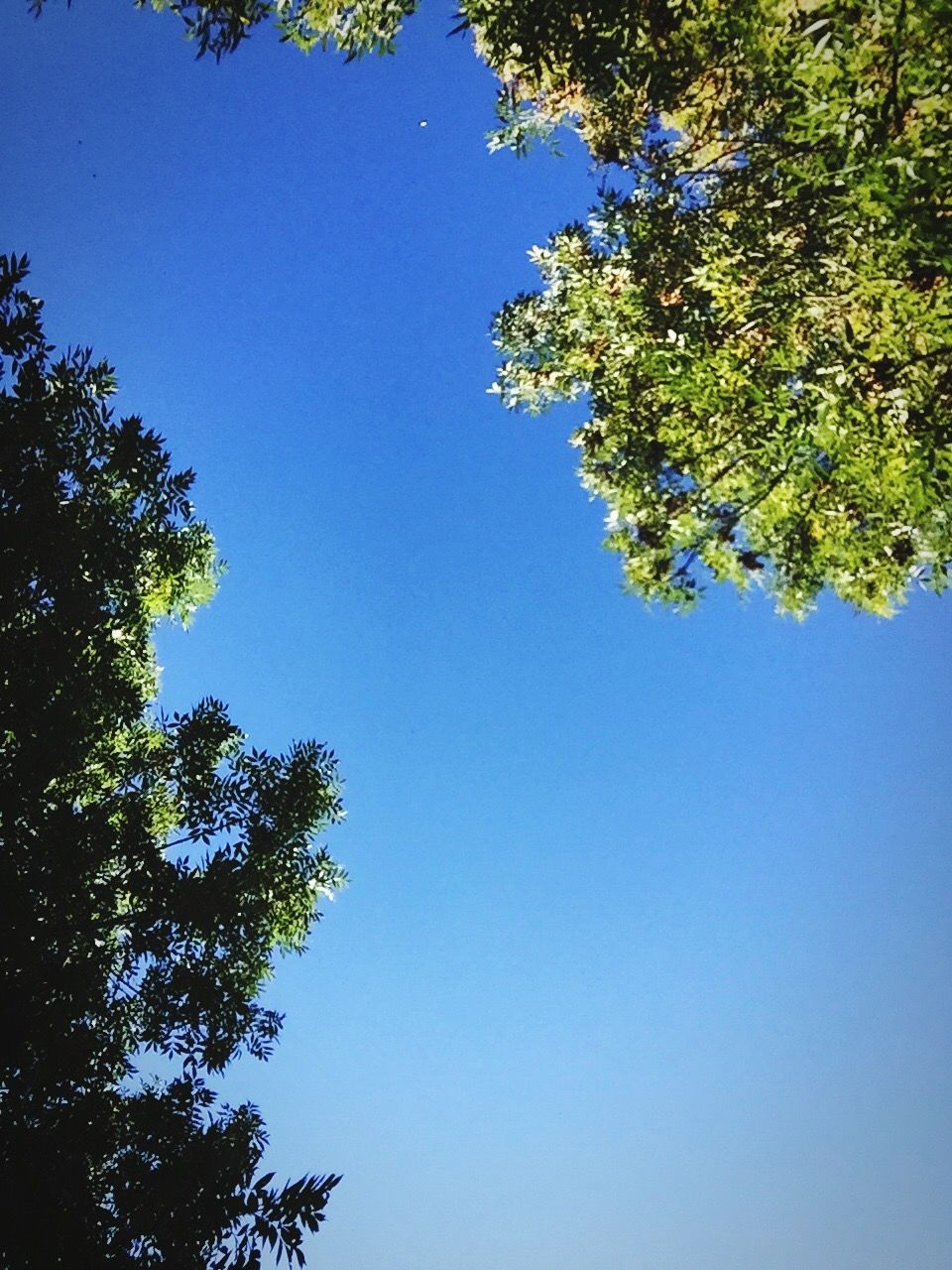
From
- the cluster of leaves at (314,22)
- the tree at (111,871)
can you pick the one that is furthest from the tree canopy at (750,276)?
the tree at (111,871)

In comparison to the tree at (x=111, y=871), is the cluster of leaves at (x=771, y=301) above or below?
above

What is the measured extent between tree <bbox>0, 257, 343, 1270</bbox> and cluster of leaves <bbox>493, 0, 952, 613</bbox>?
7482mm

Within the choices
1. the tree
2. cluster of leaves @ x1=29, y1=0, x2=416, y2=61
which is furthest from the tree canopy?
the tree

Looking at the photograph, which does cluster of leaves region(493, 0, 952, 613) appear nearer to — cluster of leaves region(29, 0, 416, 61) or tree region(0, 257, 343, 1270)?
cluster of leaves region(29, 0, 416, 61)

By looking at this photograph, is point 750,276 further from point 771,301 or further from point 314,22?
point 314,22

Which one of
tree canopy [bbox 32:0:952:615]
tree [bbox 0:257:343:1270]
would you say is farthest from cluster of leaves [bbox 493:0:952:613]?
tree [bbox 0:257:343:1270]

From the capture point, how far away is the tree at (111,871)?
8.13 meters

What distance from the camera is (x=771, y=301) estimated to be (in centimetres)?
1027

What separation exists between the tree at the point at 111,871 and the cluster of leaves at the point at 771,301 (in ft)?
24.5

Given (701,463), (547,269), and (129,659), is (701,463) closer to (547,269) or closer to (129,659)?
(547,269)

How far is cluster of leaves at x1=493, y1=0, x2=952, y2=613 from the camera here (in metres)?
7.61

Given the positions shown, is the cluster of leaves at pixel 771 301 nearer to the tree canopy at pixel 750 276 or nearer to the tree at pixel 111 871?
the tree canopy at pixel 750 276

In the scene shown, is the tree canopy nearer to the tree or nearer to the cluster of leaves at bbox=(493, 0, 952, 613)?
the cluster of leaves at bbox=(493, 0, 952, 613)

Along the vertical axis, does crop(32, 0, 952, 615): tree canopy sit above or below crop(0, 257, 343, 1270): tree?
above
